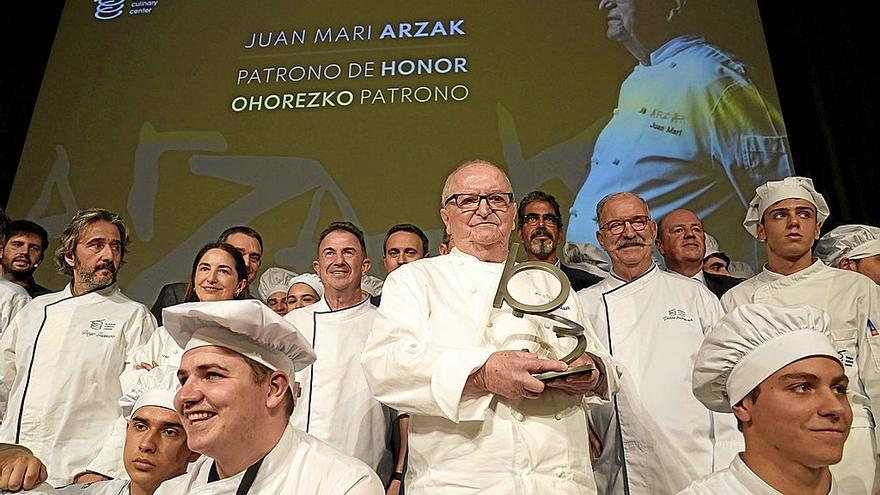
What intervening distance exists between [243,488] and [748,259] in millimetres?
3617

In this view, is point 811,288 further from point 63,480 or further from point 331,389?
point 63,480

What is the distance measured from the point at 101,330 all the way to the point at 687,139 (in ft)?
11.4

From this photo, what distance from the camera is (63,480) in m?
3.66

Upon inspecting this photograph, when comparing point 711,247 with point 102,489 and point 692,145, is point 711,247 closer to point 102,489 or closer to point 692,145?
point 692,145

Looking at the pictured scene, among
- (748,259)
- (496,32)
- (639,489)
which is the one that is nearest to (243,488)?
(639,489)

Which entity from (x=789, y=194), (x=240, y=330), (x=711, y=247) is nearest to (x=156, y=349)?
(x=240, y=330)

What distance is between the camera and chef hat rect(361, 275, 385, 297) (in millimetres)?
4822

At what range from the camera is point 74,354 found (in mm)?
3814

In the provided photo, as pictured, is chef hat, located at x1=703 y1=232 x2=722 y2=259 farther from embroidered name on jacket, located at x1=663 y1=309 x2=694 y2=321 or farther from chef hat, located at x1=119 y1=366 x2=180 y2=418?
chef hat, located at x1=119 y1=366 x2=180 y2=418

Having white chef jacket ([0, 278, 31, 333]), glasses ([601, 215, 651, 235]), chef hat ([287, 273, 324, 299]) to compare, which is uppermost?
glasses ([601, 215, 651, 235])

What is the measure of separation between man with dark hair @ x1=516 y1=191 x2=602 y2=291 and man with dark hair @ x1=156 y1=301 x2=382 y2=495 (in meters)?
1.92

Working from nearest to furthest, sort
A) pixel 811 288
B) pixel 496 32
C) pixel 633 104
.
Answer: pixel 811 288, pixel 633 104, pixel 496 32

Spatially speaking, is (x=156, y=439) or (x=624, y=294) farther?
(x=624, y=294)

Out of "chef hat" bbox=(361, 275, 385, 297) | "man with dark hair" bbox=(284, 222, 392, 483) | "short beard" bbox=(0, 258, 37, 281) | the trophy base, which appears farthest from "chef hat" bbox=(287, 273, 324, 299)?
the trophy base
